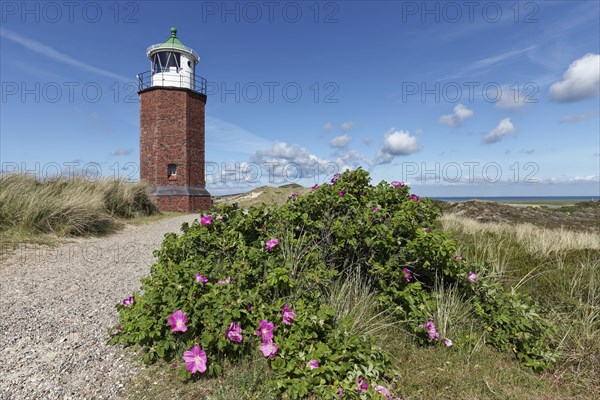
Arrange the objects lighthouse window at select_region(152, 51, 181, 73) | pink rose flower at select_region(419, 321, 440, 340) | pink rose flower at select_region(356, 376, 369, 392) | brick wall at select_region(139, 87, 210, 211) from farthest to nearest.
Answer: lighthouse window at select_region(152, 51, 181, 73) → brick wall at select_region(139, 87, 210, 211) → pink rose flower at select_region(419, 321, 440, 340) → pink rose flower at select_region(356, 376, 369, 392)

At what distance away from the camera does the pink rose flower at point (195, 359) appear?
1.96 metres

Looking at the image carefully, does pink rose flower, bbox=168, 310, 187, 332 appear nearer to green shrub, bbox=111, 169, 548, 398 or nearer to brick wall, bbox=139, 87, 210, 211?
green shrub, bbox=111, 169, 548, 398

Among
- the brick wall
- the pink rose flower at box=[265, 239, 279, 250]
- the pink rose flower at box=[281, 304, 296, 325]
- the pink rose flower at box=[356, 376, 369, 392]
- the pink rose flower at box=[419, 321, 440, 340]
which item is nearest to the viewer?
the pink rose flower at box=[356, 376, 369, 392]

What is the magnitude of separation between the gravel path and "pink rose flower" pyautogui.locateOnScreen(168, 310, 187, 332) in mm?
502

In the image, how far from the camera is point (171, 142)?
18.3 metres

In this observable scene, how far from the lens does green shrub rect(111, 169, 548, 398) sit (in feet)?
6.80

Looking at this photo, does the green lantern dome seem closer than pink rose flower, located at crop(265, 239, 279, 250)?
No

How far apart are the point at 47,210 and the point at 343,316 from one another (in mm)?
8165

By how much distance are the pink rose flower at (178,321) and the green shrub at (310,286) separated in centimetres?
7

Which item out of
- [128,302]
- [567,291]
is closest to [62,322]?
[128,302]

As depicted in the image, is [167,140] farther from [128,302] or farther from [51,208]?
[128,302]

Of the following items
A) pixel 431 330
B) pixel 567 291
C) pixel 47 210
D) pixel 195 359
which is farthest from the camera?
pixel 47 210

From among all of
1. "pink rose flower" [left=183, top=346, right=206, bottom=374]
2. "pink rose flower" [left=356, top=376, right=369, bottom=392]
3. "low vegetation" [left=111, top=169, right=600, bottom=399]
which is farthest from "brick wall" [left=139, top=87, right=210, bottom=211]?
"pink rose flower" [left=356, top=376, right=369, bottom=392]

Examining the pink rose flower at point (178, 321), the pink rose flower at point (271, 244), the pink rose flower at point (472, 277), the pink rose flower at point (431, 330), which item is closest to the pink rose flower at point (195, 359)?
the pink rose flower at point (178, 321)
